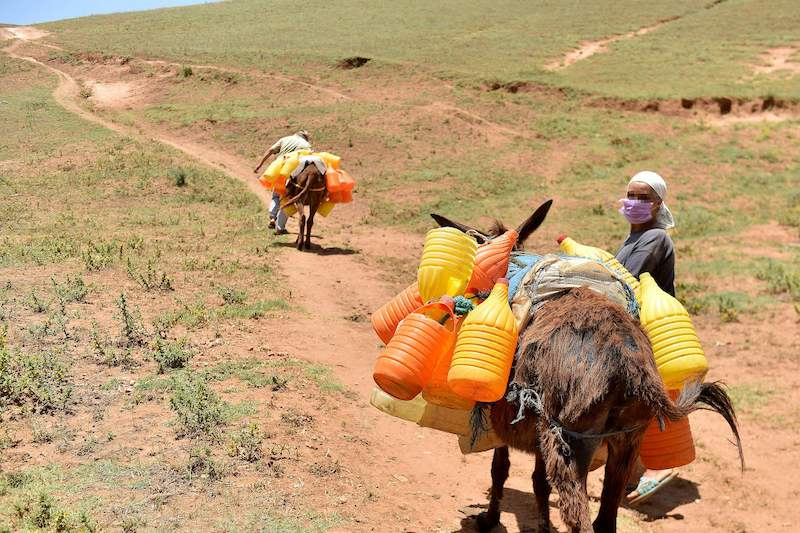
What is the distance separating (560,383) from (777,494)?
3.67 meters

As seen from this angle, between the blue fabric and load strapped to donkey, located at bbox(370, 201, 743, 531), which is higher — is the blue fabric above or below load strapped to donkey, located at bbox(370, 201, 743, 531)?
above

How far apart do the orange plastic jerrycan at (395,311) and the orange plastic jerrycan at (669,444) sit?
1633 mm

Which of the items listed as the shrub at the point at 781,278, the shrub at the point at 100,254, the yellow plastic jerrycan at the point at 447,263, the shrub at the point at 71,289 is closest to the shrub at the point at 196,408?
the yellow plastic jerrycan at the point at 447,263

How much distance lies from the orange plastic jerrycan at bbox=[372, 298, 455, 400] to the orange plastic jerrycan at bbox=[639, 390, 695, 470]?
1.35 metres

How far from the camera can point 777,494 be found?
598cm

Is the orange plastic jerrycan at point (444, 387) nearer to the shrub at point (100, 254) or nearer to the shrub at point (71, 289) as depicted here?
the shrub at point (71, 289)

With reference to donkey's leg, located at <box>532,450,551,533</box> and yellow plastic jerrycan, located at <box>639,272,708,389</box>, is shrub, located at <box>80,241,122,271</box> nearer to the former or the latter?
donkey's leg, located at <box>532,450,551,533</box>

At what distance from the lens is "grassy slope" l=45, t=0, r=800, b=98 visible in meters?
30.5

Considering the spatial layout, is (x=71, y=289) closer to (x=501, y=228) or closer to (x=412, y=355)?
(x=501, y=228)

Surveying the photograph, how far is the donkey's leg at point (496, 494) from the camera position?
4.97 metres

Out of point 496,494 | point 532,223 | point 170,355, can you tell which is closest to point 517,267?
point 532,223

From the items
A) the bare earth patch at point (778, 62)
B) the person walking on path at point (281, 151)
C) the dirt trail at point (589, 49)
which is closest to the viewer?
the person walking on path at point (281, 151)

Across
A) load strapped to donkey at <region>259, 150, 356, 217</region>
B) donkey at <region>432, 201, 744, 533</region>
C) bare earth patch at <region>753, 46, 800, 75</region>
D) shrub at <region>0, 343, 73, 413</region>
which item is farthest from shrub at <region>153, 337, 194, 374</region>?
bare earth patch at <region>753, 46, 800, 75</region>

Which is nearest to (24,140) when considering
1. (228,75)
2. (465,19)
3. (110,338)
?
(228,75)
